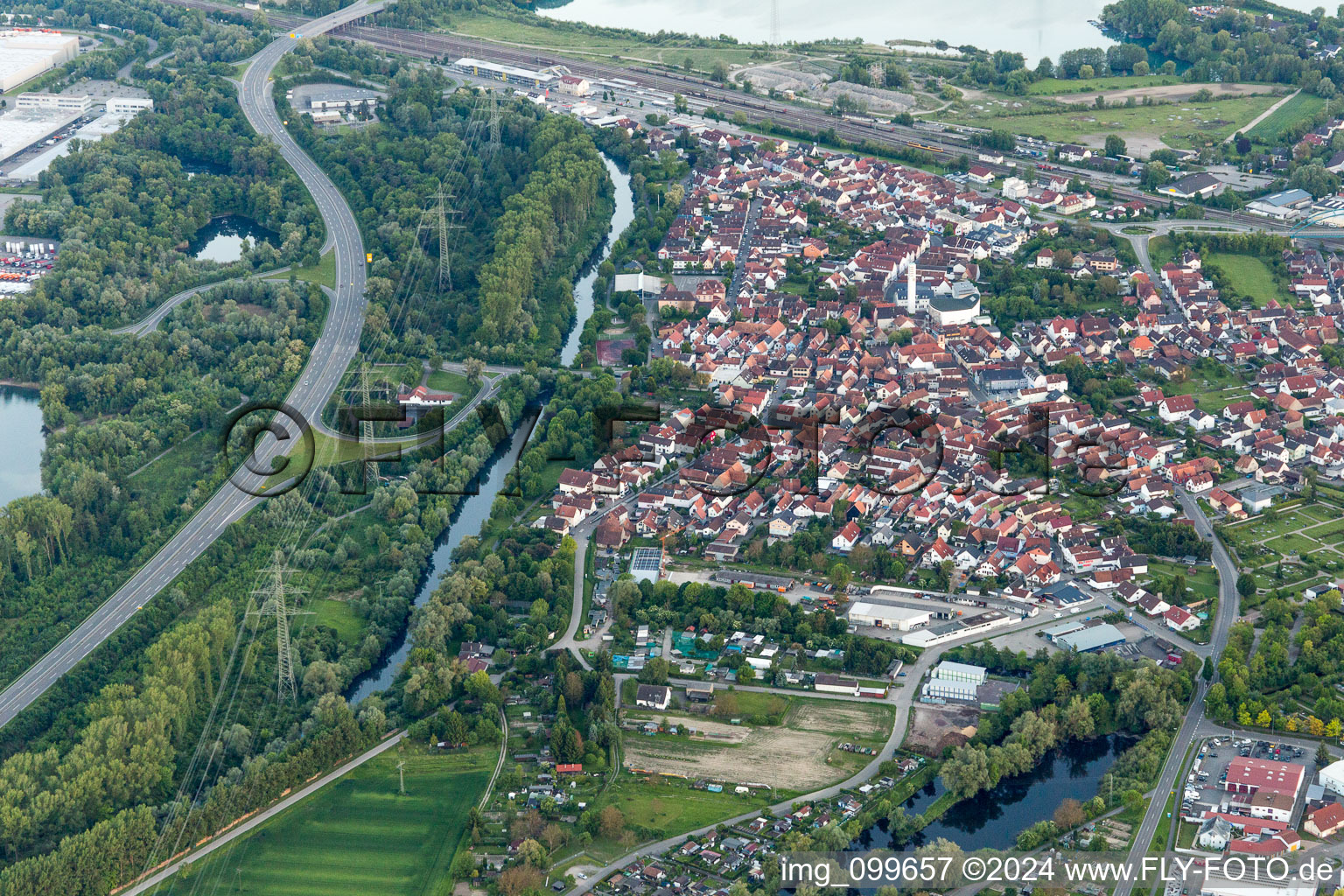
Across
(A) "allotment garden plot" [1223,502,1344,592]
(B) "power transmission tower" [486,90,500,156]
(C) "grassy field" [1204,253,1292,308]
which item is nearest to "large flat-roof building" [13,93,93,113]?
(B) "power transmission tower" [486,90,500,156]

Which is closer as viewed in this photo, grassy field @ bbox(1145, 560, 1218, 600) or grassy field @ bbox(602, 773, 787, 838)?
grassy field @ bbox(602, 773, 787, 838)

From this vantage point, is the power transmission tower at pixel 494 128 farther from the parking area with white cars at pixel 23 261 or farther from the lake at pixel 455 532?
the lake at pixel 455 532

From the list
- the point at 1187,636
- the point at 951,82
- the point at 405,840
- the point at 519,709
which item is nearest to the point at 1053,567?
the point at 1187,636

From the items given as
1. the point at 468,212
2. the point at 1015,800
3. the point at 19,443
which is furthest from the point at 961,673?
the point at 468,212

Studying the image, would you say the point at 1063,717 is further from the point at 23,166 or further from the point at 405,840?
the point at 23,166

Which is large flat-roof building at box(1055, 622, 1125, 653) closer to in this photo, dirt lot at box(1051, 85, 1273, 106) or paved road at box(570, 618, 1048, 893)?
paved road at box(570, 618, 1048, 893)

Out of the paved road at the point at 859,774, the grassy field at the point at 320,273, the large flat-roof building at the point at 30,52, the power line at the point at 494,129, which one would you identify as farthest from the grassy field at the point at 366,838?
the large flat-roof building at the point at 30,52
